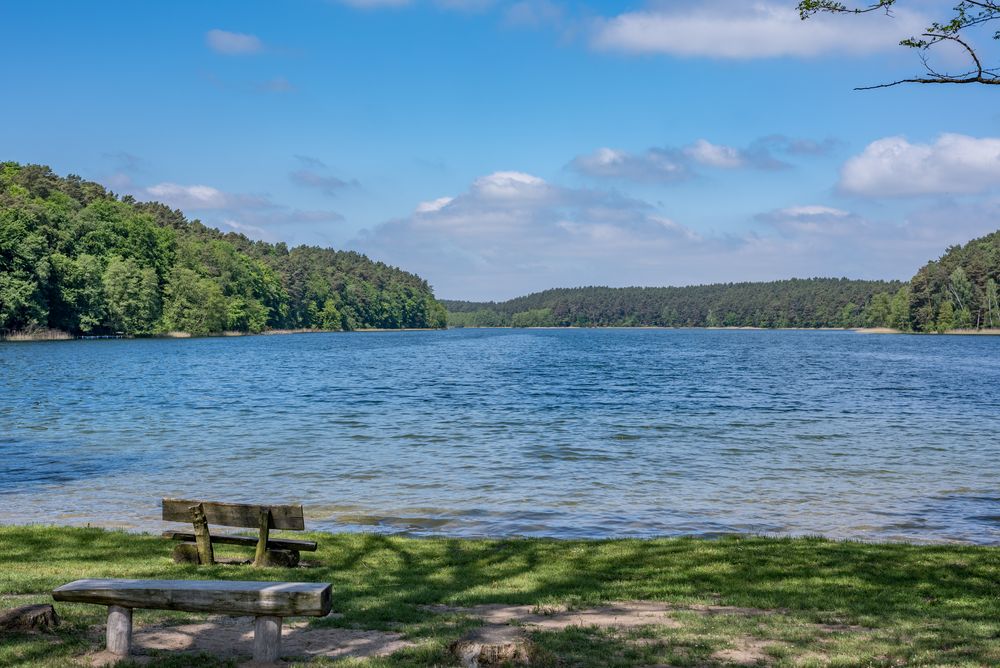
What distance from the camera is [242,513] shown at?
11359 millimetres

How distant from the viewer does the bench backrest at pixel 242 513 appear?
1133 cm

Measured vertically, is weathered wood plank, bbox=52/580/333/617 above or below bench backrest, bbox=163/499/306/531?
above

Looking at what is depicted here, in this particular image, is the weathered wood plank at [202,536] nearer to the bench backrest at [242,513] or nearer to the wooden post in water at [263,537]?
the bench backrest at [242,513]

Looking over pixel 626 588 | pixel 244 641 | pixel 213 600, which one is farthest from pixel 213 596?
pixel 626 588

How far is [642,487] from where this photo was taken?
67.9 ft

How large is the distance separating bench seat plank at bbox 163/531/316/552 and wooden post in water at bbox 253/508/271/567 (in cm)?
18

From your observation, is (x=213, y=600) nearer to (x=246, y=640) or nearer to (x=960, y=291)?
(x=246, y=640)

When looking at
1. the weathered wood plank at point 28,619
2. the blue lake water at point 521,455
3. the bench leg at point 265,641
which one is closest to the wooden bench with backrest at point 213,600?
the bench leg at point 265,641

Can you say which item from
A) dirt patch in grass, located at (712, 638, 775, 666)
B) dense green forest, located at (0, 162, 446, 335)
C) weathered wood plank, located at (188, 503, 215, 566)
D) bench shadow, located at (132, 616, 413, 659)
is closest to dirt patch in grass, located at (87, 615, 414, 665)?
bench shadow, located at (132, 616, 413, 659)

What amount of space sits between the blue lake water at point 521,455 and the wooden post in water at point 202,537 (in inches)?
186

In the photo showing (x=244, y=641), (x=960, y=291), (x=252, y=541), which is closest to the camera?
(x=244, y=641)

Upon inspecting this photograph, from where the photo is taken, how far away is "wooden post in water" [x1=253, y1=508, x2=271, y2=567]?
11359 mm

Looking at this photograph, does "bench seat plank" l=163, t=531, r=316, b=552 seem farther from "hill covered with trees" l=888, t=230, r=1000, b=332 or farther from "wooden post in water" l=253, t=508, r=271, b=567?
"hill covered with trees" l=888, t=230, r=1000, b=332

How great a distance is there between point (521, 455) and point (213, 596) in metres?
19.5
